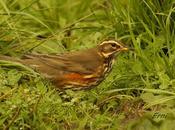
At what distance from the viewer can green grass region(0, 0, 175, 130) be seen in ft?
24.2

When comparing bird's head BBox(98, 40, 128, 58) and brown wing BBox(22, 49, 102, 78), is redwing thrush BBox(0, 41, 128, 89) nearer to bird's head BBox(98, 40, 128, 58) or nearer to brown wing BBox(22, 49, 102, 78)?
brown wing BBox(22, 49, 102, 78)

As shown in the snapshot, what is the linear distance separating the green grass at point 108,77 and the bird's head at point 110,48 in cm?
23

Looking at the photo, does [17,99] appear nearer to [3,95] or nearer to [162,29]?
[3,95]

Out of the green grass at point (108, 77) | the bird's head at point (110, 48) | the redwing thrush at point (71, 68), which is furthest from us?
the bird's head at point (110, 48)

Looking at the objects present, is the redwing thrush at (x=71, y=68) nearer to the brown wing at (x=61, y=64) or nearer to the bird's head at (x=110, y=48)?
the brown wing at (x=61, y=64)

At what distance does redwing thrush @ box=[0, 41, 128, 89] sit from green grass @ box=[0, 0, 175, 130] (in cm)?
14

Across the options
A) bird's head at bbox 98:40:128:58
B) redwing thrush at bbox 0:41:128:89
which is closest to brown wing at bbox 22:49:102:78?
redwing thrush at bbox 0:41:128:89

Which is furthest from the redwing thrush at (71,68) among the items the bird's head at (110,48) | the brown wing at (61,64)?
the bird's head at (110,48)

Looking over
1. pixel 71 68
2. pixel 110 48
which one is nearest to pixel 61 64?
pixel 71 68

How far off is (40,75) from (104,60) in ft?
2.54

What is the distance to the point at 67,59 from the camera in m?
8.57

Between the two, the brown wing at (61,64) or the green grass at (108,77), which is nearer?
Result: the green grass at (108,77)

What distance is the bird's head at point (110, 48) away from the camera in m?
8.76

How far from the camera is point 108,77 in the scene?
8852 mm
